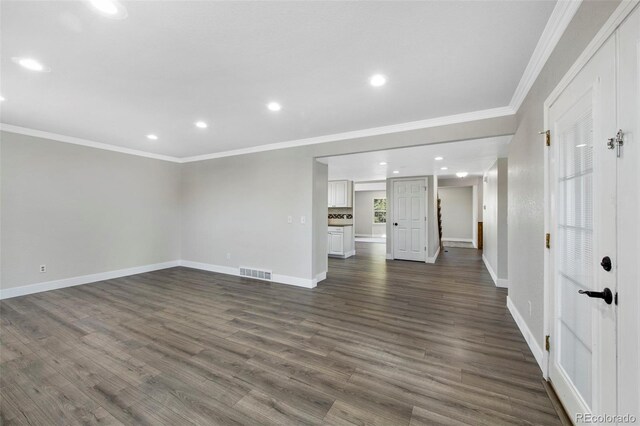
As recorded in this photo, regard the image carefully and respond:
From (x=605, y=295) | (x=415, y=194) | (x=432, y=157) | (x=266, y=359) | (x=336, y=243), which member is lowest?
(x=266, y=359)

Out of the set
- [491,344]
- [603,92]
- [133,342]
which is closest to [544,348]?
[491,344]

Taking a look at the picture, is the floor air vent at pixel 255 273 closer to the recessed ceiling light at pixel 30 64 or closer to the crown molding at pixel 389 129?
the crown molding at pixel 389 129

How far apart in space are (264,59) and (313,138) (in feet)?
7.54

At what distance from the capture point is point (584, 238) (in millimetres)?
1441

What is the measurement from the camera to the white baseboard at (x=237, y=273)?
4.53 metres

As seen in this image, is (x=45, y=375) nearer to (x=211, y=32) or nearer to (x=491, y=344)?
(x=211, y=32)

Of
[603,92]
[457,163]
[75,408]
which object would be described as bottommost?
[75,408]

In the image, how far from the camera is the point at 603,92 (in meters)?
1.22

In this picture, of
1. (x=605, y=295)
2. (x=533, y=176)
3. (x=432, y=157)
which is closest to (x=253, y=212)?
(x=432, y=157)

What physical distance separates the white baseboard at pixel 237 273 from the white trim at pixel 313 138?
2.40 meters

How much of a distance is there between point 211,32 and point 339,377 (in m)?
2.79

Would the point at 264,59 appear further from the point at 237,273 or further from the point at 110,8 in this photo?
the point at 237,273

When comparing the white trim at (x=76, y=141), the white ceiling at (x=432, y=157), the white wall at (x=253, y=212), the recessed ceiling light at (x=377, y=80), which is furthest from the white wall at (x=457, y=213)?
the white trim at (x=76, y=141)

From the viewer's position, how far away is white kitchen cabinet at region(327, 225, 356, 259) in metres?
7.43
